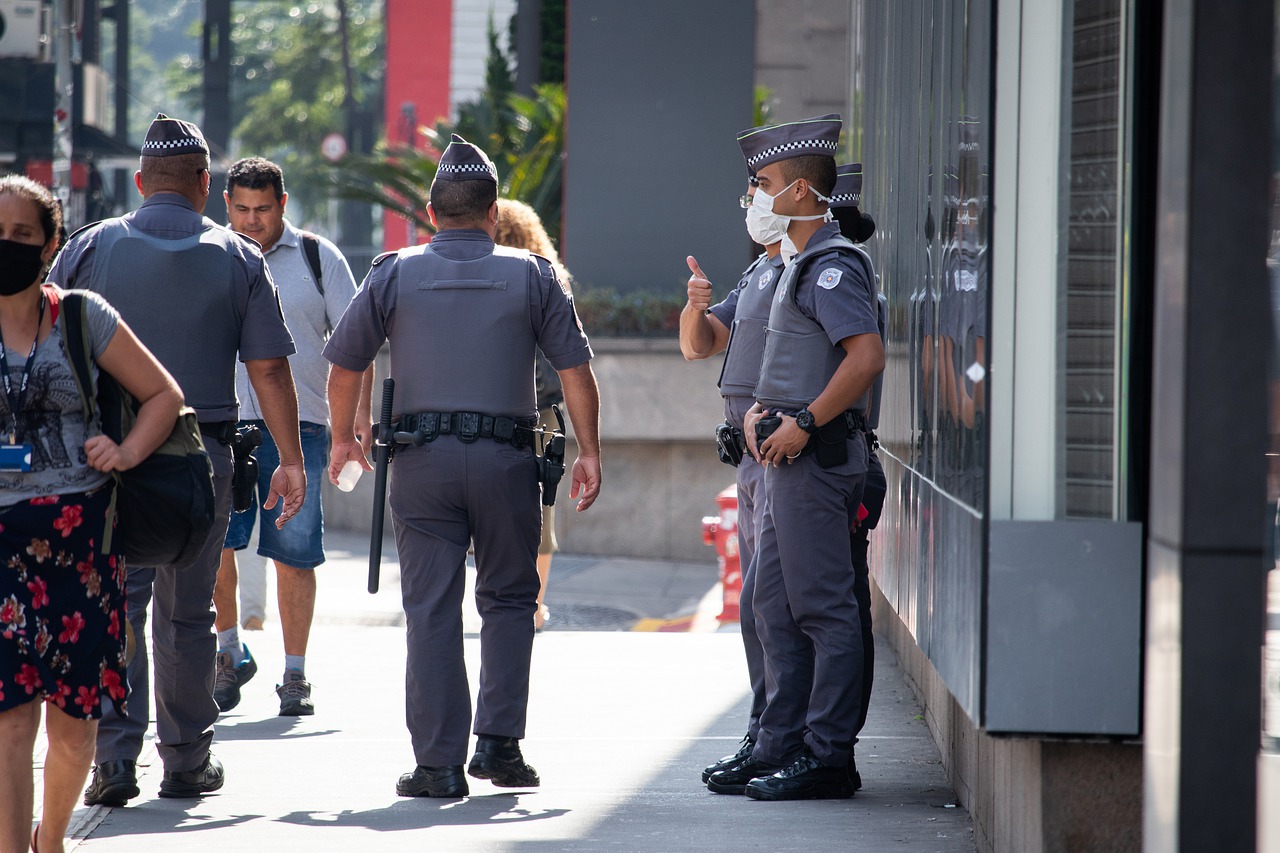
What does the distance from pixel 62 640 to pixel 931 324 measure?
2.43 metres

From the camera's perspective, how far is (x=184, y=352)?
191 inches

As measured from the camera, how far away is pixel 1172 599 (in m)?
2.55

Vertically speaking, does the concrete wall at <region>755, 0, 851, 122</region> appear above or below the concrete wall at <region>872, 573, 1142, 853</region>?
above

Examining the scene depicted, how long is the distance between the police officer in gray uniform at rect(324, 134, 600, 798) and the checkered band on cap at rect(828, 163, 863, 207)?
1217 millimetres

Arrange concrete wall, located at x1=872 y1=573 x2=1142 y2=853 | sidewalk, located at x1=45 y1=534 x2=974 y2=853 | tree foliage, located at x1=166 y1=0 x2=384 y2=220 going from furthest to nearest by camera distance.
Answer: tree foliage, located at x1=166 y1=0 x2=384 y2=220 → sidewalk, located at x1=45 y1=534 x2=974 y2=853 → concrete wall, located at x1=872 y1=573 x2=1142 y2=853

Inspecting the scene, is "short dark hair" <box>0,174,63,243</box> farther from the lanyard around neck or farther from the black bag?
the lanyard around neck

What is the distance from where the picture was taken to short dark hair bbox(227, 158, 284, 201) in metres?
6.25

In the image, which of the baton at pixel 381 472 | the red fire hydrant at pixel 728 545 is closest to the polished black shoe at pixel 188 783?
the baton at pixel 381 472

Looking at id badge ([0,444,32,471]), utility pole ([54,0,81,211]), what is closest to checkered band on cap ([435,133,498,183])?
id badge ([0,444,32,471])

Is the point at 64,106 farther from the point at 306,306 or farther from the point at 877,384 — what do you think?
the point at 877,384

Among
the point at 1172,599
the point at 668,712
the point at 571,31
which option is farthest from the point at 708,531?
the point at 571,31

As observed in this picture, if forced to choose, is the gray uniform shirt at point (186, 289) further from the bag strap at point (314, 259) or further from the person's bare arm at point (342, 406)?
the bag strap at point (314, 259)

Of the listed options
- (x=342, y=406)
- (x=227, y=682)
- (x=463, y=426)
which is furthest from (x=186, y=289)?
(x=227, y=682)

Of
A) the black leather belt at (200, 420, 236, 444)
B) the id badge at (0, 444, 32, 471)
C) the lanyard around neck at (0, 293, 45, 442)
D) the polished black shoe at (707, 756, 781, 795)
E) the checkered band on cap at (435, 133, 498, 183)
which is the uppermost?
the checkered band on cap at (435, 133, 498, 183)
